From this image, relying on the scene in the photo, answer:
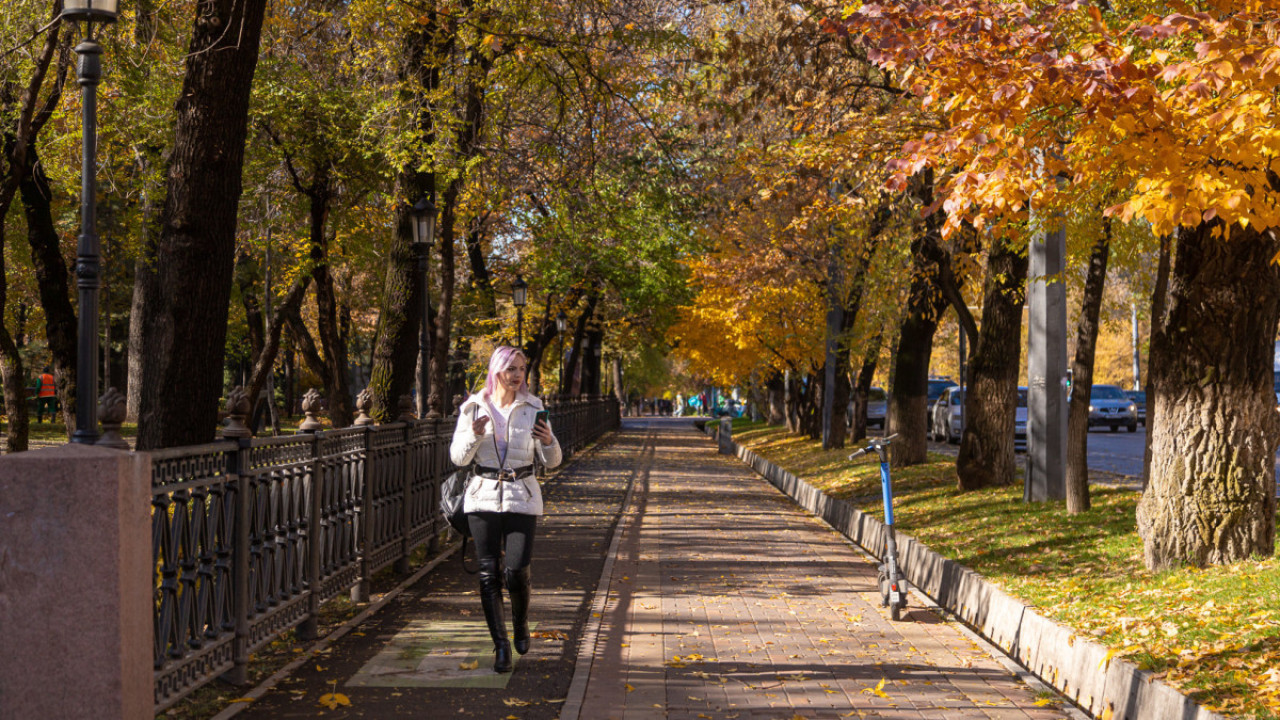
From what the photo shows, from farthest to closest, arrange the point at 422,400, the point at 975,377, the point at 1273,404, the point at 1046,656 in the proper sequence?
the point at 422,400, the point at 975,377, the point at 1273,404, the point at 1046,656

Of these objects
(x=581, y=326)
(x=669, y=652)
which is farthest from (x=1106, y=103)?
(x=581, y=326)

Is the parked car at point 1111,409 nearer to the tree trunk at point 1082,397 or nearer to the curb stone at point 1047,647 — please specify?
the tree trunk at point 1082,397

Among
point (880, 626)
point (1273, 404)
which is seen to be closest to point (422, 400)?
point (880, 626)

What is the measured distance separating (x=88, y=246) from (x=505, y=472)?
291cm

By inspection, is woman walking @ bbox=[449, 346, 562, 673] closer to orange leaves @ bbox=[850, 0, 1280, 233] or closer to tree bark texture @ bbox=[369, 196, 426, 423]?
orange leaves @ bbox=[850, 0, 1280, 233]

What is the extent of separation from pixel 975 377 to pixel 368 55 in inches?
371

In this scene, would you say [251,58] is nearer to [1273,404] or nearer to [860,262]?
[1273,404]

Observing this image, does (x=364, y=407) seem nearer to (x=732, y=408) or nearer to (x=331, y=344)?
(x=331, y=344)

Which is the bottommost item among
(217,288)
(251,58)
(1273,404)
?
(1273,404)

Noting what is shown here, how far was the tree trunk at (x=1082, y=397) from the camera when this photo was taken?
1347cm

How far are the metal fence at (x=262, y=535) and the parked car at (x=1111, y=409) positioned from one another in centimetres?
3461

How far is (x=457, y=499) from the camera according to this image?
7.97 m

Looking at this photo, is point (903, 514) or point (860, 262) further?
point (860, 262)

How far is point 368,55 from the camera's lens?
18484 millimetres
